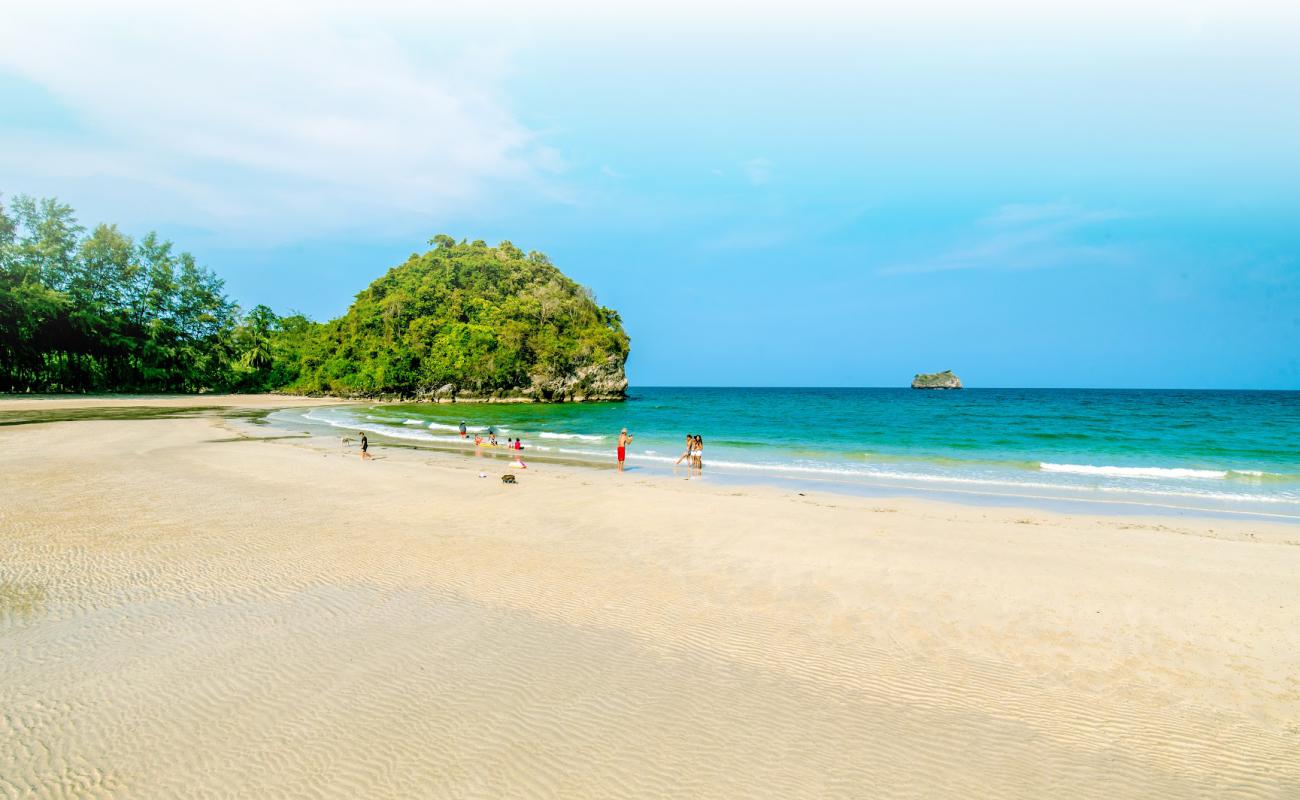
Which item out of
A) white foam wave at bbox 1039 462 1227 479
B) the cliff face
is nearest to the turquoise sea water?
white foam wave at bbox 1039 462 1227 479

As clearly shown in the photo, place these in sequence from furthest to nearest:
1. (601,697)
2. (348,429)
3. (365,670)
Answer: (348,429)
(365,670)
(601,697)

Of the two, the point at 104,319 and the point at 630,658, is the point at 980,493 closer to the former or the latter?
the point at 630,658

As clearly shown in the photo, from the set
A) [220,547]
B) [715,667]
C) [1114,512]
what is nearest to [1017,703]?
[715,667]

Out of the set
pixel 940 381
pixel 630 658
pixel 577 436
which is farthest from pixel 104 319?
pixel 940 381

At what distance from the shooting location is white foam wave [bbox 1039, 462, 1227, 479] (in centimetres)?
2036

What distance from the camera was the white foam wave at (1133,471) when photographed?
20.4 meters

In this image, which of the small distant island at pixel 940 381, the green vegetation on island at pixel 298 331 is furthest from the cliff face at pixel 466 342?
the small distant island at pixel 940 381

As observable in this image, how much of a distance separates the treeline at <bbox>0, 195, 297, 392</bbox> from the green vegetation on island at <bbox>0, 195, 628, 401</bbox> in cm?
16

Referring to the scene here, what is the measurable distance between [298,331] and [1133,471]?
110m

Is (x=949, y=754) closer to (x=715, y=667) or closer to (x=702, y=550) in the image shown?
(x=715, y=667)

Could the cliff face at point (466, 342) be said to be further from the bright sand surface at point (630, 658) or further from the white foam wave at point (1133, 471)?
Answer: the bright sand surface at point (630, 658)

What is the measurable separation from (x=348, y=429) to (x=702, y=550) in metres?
31.7

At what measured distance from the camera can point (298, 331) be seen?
323ft

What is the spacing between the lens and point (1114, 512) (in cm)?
1377
